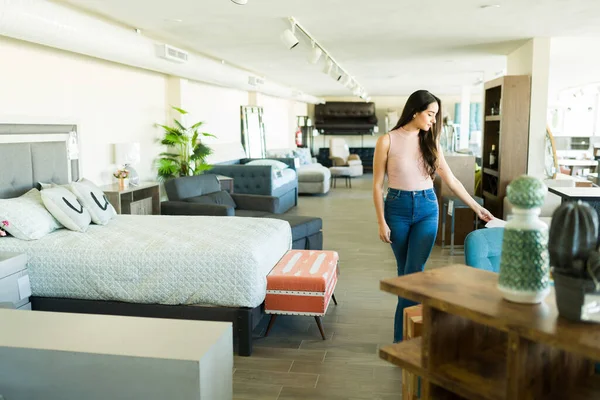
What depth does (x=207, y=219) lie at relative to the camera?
475 cm

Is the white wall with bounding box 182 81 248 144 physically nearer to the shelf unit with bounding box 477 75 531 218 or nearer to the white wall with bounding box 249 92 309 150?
the white wall with bounding box 249 92 309 150

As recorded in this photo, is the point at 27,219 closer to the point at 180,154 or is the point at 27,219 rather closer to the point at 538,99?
the point at 180,154

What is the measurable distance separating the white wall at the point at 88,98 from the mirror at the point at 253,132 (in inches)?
153

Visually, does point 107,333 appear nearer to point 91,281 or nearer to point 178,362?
point 178,362

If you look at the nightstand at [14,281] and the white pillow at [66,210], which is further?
the white pillow at [66,210]

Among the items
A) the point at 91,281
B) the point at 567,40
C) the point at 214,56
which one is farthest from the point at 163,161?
the point at 567,40

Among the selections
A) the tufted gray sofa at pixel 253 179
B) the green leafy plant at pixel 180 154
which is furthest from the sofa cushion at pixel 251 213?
the tufted gray sofa at pixel 253 179

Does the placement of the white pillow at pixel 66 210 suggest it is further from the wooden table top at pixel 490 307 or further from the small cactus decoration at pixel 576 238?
the small cactus decoration at pixel 576 238

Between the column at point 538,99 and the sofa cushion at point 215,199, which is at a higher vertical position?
the column at point 538,99

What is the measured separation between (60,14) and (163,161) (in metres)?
3.63

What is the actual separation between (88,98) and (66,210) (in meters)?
2.28

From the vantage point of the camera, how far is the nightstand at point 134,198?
5742mm

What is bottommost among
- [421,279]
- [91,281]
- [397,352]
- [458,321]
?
[91,281]

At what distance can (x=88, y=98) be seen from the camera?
6113mm
